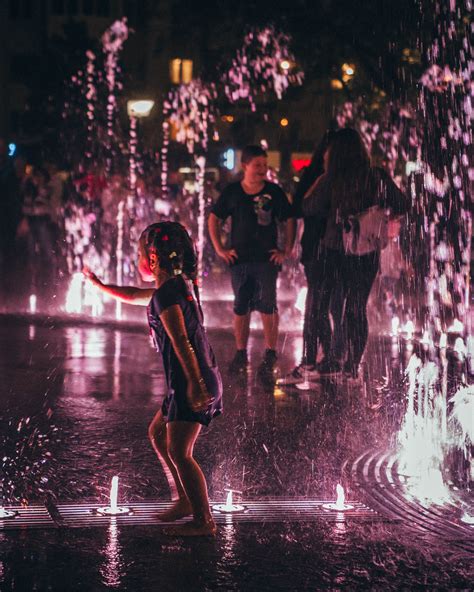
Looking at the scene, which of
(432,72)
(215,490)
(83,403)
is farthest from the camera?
(432,72)

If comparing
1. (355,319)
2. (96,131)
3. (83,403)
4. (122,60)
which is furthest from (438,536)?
(122,60)

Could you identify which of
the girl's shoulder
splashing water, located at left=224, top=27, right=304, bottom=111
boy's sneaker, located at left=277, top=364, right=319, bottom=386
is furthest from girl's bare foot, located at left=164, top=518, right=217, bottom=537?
splashing water, located at left=224, top=27, right=304, bottom=111

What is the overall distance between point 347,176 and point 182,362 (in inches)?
199

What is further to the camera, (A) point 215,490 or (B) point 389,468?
(B) point 389,468

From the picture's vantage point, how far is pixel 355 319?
413 inches

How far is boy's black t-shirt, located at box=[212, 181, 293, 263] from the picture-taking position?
10.9 metres

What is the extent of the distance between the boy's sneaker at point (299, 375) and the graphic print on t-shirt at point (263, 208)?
1.26m

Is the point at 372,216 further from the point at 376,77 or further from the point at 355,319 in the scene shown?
the point at 376,77

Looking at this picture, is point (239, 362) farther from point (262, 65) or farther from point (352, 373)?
point (262, 65)

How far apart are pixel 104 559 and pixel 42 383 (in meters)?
4.91

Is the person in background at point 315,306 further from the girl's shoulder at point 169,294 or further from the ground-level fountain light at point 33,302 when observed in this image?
the ground-level fountain light at point 33,302

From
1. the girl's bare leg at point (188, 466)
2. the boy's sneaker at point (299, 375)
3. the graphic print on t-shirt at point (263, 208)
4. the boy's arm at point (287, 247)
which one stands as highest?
the graphic print on t-shirt at point (263, 208)

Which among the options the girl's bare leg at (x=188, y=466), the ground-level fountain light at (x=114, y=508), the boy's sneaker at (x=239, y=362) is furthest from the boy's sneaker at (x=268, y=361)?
the girl's bare leg at (x=188, y=466)

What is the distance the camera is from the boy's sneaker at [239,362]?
1077cm
